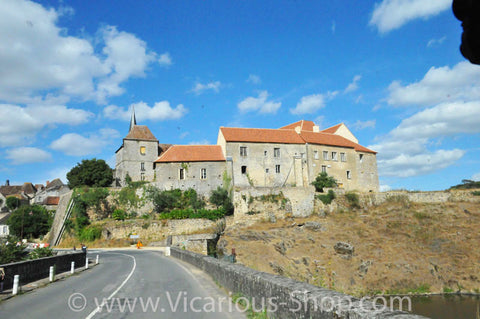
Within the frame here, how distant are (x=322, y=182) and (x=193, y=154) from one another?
19.8 meters

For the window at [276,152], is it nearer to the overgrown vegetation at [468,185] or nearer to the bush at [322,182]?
the bush at [322,182]

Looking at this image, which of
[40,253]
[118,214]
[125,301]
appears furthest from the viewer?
[118,214]

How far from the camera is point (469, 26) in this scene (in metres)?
2.08

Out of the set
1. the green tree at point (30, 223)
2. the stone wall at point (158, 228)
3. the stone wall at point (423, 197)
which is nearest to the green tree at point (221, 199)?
the stone wall at point (158, 228)

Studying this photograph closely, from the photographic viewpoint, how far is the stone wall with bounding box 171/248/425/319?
4.04m

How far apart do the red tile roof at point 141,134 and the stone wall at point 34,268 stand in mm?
37182

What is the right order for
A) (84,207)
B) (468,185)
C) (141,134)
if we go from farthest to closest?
1. (468,185)
2. (141,134)
3. (84,207)

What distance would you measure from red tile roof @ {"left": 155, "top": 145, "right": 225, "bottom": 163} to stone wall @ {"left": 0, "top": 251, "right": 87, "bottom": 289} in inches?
1230

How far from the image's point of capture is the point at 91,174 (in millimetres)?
55750

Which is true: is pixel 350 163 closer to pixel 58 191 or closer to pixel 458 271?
pixel 458 271

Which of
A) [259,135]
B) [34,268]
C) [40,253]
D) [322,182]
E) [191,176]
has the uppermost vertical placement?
[259,135]

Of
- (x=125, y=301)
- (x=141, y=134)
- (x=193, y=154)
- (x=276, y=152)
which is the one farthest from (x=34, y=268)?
(x=141, y=134)

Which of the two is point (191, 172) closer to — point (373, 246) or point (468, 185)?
point (373, 246)

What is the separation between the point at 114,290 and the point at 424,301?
92.8ft
